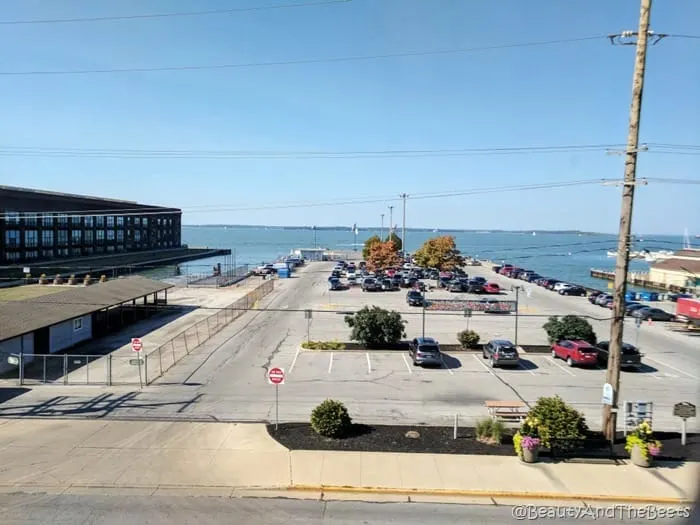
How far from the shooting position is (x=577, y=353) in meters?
26.8

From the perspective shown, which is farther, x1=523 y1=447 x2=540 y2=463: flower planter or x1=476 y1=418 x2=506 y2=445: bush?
x1=476 y1=418 x2=506 y2=445: bush

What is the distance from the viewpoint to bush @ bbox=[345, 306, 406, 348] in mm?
30000

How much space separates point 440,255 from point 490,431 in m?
62.2

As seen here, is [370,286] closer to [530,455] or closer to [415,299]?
[415,299]

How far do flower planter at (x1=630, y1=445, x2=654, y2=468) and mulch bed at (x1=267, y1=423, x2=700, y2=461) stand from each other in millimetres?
505

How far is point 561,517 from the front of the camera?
1107cm

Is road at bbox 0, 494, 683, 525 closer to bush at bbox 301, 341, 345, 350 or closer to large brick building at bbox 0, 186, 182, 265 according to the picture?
bush at bbox 301, 341, 345, 350

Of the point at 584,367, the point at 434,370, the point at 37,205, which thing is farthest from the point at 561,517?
the point at 37,205

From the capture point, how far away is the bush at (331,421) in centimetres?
1539

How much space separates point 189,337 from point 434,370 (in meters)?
16.0

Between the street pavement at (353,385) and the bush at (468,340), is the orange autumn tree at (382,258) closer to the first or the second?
the street pavement at (353,385)

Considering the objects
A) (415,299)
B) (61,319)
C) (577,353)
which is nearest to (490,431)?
(577,353)

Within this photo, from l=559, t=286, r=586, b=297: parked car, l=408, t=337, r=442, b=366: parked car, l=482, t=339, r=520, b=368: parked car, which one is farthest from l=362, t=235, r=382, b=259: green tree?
l=408, t=337, r=442, b=366: parked car

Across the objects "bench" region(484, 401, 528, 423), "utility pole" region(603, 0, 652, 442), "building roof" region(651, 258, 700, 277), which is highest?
"utility pole" region(603, 0, 652, 442)
